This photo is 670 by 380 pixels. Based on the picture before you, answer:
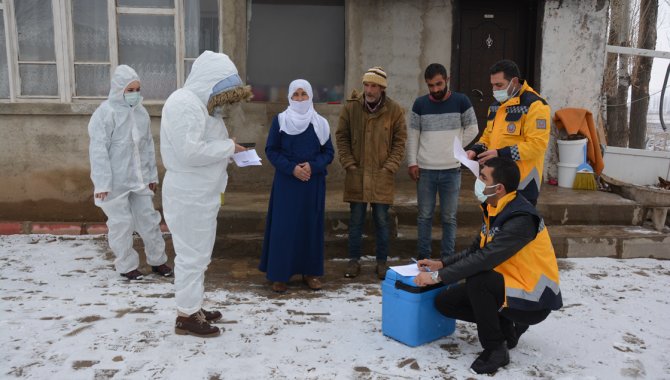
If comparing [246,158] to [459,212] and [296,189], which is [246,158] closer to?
[296,189]

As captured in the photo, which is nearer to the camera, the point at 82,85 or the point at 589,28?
the point at 82,85

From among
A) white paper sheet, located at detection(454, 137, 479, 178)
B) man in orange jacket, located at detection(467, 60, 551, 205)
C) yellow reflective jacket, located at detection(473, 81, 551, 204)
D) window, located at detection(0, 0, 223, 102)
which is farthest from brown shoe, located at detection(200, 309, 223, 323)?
window, located at detection(0, 0, 223, 102)

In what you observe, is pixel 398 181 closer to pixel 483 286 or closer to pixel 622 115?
pixel 483 286

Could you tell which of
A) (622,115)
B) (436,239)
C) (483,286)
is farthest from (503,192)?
(622,115)

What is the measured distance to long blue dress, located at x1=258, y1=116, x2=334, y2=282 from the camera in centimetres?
497

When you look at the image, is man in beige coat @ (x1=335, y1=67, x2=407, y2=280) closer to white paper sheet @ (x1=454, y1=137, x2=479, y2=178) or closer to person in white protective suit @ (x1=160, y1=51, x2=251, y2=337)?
white paper sheet @ (x1=454, y1=137, x2=479, y2=178)

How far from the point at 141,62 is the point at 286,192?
11.7 feet

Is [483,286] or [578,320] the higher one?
[483,286]

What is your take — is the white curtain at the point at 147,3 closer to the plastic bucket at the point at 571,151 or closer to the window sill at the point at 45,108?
the window sill at the point at 45,108

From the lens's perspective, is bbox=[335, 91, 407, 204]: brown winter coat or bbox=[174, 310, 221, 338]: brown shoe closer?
bbox=[174, 310, 221, 338]: brown shoe

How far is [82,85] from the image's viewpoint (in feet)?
23.8

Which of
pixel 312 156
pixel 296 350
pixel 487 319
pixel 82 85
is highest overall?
pixel 82 85

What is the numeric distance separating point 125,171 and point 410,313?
3.05m

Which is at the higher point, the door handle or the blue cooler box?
the door handle
